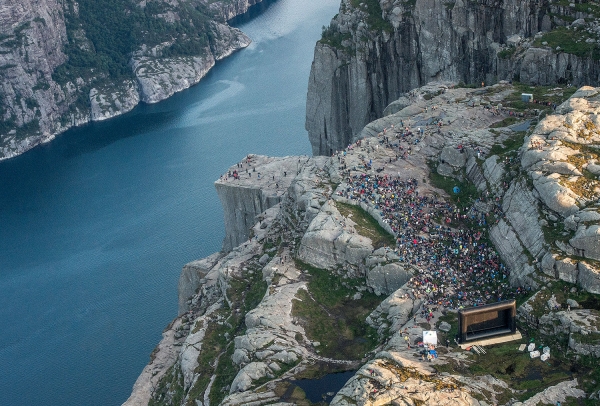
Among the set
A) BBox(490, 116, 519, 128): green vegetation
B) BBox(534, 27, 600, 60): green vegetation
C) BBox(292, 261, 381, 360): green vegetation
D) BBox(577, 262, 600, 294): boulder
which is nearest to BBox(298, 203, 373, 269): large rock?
BBox(292, 261, 381, 360): green vegetation

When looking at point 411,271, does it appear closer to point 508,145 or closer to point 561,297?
point 561,297

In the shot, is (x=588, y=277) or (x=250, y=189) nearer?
(x=588, y=277)

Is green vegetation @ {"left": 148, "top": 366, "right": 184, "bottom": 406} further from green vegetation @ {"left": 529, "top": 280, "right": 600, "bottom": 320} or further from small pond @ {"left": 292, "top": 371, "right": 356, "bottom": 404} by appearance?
green vegetation @ {"left": 529, "top": 280, "right": 600, "bottom": 320}

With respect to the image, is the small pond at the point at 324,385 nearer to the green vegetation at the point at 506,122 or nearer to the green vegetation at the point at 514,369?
the green vegetation at the point at 514,369

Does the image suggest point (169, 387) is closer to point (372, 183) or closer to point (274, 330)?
point (274, 330)

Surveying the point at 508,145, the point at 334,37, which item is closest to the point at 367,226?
the point at 508,145

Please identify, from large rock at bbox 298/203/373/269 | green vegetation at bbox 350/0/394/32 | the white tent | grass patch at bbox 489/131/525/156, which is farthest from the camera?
green vegetation at bbox 350/0/394/32

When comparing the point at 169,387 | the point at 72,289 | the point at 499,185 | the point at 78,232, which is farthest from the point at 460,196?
the point at 78,232

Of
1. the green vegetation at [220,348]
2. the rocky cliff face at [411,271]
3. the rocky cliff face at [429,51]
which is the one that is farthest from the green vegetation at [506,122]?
the green vegetation at [220,348]
